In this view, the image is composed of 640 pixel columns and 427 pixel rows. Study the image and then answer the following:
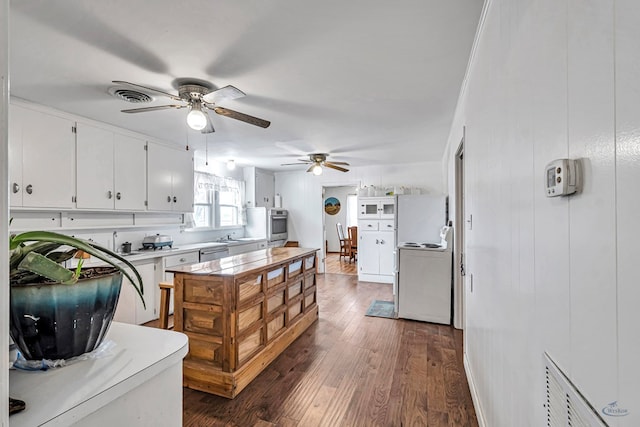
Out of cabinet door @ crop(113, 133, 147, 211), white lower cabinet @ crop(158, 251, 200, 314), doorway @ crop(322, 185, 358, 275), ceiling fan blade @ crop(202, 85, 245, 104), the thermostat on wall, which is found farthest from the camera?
doorway @ crop(322, 185, 358, 275)

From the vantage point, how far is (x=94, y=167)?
3244mm

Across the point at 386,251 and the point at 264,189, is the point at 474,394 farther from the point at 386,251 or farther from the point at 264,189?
the point at 264,189

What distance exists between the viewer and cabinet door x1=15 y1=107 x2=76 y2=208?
2.71 metres

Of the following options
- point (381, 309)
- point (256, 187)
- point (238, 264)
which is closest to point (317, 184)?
point (256, 187)

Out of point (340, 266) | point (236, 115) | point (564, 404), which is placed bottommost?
point (340, 266)

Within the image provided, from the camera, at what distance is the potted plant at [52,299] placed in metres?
0.61

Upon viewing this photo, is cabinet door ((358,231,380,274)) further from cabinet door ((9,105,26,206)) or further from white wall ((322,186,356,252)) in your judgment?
cabinet door ((9,105,26,206))

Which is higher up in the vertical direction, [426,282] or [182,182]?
[182,182]

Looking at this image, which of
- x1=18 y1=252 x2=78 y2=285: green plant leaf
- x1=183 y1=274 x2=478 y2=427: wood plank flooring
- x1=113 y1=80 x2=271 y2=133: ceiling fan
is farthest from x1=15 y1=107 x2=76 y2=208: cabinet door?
x1=18 y1=252 x2=78 y2=285: green plant leaf

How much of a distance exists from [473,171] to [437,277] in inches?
74.1

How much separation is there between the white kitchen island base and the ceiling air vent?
2.24m

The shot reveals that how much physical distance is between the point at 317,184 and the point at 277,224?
1.25 m

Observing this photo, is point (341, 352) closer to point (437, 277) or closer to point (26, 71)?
point (437, 277)

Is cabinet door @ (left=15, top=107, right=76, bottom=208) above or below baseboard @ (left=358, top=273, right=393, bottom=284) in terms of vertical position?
above
